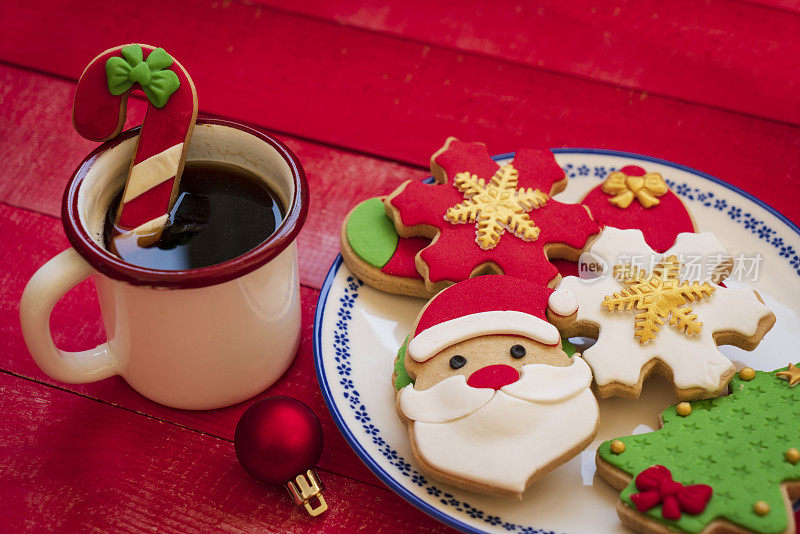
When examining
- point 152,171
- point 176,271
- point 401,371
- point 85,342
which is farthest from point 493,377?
point 85,342

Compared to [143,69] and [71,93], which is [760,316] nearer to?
[143,69]

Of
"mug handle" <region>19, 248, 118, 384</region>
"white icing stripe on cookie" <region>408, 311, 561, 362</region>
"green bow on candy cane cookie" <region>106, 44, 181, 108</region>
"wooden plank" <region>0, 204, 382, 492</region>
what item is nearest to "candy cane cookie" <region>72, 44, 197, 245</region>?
"green bow on candy cane cookie" <region>106, 44, 181, 108</region>

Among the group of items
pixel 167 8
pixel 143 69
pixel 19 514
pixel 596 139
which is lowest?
pixel 19 514

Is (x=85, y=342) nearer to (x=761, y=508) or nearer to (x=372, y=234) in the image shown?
(x=372, y=234)

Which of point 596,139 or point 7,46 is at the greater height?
point 596,139

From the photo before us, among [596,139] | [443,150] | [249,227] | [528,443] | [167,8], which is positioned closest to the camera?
[528,443]

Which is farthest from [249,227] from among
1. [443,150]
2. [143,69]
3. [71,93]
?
[71,93]

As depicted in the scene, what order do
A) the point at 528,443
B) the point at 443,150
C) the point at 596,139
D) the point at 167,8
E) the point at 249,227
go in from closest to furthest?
the point at 528,443
the point at 249,227
the point at 443,150
the point at 596,139
the point at 167,8
